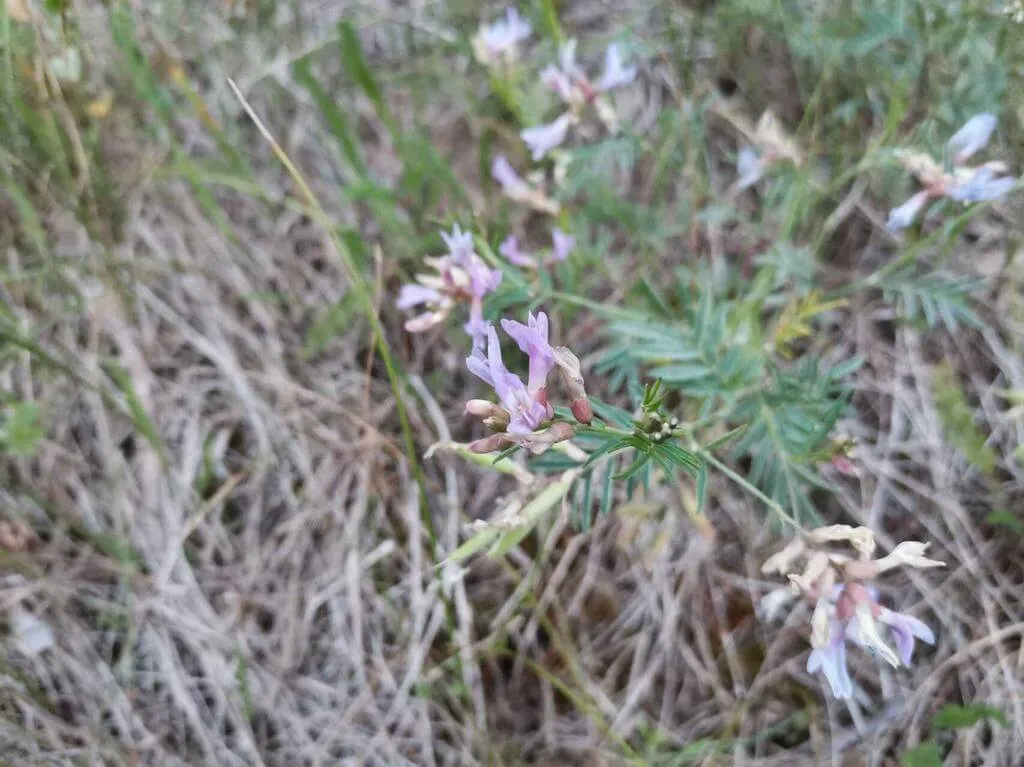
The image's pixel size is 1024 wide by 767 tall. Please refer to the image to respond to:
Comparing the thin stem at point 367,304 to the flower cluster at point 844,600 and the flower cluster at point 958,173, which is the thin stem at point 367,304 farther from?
the flower cluster at point 958,173

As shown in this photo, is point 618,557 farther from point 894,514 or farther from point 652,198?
point 652,198

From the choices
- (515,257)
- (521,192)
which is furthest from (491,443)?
(521,192)

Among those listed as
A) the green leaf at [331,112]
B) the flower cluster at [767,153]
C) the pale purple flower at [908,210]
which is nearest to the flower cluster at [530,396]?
the pale purple flower at [908,210]

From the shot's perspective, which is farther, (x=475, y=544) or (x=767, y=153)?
(x=767, y=153)

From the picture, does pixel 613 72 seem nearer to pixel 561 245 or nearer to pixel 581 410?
pixel 561 245

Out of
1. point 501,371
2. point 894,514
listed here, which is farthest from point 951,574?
point 501,371

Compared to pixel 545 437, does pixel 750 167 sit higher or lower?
lower
